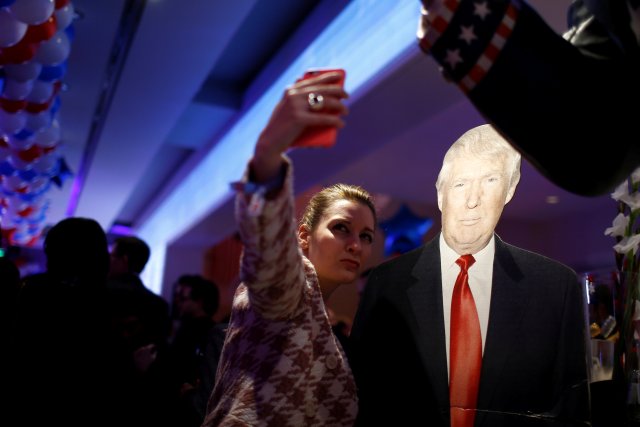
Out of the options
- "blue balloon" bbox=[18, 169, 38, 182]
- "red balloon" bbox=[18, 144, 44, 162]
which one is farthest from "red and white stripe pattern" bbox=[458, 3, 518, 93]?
"blue balloon" bbox=[18, 169, 38, 182]

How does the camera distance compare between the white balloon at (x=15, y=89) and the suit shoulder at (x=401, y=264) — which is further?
the white balloon at (x=15, y=89)

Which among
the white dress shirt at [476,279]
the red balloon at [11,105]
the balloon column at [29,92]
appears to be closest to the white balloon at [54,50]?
the balloon column at [29,92]

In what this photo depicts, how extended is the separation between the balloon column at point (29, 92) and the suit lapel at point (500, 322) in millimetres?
2298

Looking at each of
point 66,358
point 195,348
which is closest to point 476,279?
point 66,358

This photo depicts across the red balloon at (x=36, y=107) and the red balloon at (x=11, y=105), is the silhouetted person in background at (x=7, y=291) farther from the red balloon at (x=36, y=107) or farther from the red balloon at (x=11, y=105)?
the red balloon at (x=36, y=107)

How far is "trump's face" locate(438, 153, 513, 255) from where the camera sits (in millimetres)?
1139

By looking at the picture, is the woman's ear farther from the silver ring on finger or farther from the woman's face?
the silver ring on finger

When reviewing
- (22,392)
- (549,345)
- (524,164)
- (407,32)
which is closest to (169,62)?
(407,32)

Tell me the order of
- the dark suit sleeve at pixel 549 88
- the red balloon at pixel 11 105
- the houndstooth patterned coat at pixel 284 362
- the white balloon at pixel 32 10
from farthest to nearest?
1. the red balloon at pixel 11 105
2. the white balloon at pixel 32 10
3. the houndstooth patterned coat at pixel 284 362
4. the dark suit sleeve at pixel 549 88

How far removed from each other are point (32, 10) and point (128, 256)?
3.96ft

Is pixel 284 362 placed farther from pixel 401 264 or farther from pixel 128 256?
pixel 128 256

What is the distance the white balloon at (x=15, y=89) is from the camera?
10.6 ft

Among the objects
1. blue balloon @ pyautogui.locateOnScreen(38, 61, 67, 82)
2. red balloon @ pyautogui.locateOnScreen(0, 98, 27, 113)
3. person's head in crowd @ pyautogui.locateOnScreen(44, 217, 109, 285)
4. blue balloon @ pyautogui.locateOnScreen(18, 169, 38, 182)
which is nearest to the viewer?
person's head in crowd @ pyautogui.locateOnScreen(44, 217, 109, 285)

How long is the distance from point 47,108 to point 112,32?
2.31 feet
